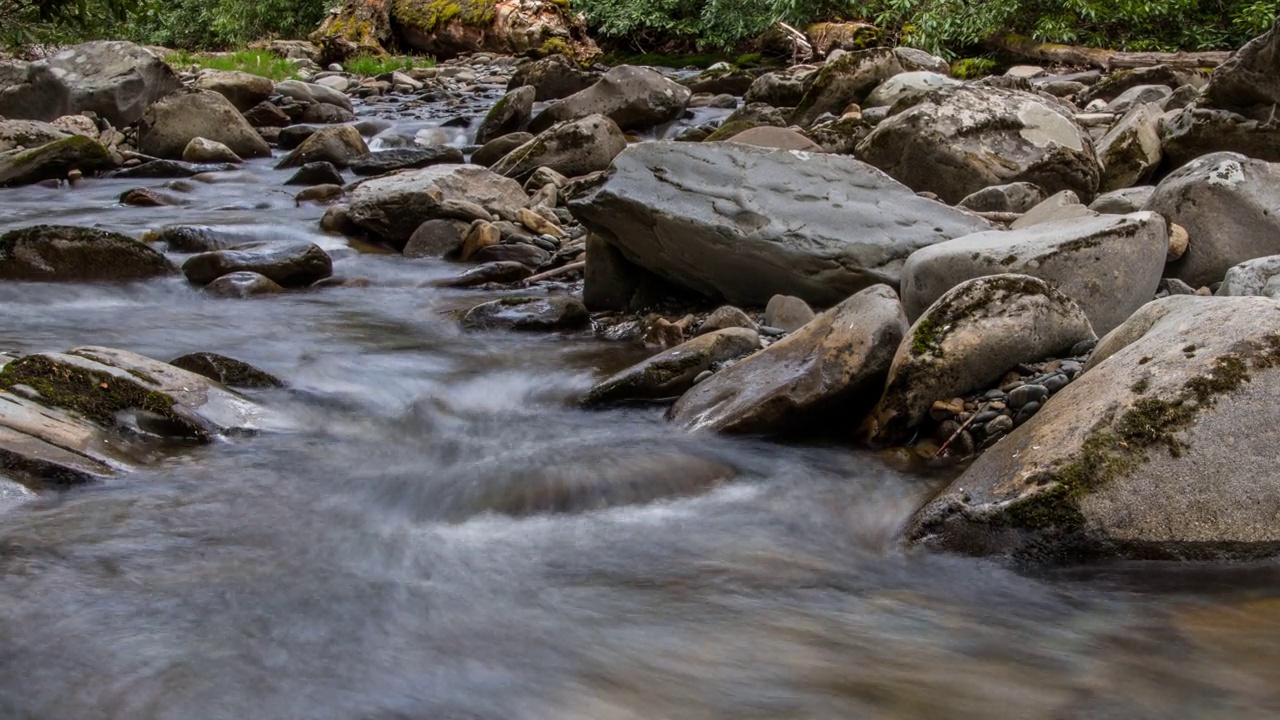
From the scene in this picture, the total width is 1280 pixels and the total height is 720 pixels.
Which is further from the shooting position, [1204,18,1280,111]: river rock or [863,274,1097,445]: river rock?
[1204,18,1280,111]: river rock

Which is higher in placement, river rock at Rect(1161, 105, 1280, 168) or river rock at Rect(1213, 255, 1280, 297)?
river rock at Rect(1161, 105, 1280, 168)

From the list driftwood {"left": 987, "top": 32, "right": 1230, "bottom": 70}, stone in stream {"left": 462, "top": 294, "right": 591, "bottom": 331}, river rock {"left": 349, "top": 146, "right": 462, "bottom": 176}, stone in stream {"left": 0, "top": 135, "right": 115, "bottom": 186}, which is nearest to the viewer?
stone in stream {"left": 462, "top": 294, "right": 591, "bottom": 331}

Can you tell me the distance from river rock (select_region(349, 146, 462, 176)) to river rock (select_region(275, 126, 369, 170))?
0.26 meters

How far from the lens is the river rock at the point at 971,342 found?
4434 millimetres

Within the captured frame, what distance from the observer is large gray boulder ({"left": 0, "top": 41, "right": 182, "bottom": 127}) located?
13.9 metres

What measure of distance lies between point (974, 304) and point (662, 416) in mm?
1453

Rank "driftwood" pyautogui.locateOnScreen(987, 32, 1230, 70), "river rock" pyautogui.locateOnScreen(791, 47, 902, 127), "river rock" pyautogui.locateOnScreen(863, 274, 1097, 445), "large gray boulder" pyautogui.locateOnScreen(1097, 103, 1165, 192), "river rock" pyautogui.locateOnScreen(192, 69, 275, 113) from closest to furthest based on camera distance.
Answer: "river rock" pyautogui.locateOnScreen(863, 274, 1097, 445), "large gray boulder" pyautogui.locateOnScreen(1097, 103, 1165, 192), "river rock" pyautogui.locateOnScreen(791, 47, 902, 127), "driftwood" pyautogui.locateOnScreen(987, 32, 1230, 70), "river rock" pyautogui.locateOnScreen(192, 69, 275, 113)

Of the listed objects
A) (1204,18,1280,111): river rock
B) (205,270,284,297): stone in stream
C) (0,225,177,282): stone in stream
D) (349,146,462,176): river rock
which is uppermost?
(1204,18,1280,111): river rock

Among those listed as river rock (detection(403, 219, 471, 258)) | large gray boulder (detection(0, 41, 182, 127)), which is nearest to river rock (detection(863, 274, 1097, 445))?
river rock (detection(403, 219, 471, 258))

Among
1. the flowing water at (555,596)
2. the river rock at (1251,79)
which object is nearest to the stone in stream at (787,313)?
the flowing water at (555,596)

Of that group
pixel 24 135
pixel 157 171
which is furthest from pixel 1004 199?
pixel 24 135

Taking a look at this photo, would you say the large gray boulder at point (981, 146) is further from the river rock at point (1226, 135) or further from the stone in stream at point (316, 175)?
the stone in stream at point (316, 175)

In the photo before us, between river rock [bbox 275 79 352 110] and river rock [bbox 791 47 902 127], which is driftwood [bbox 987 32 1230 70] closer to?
river rock [bbox 791 47 902 127]

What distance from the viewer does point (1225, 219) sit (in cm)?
580
